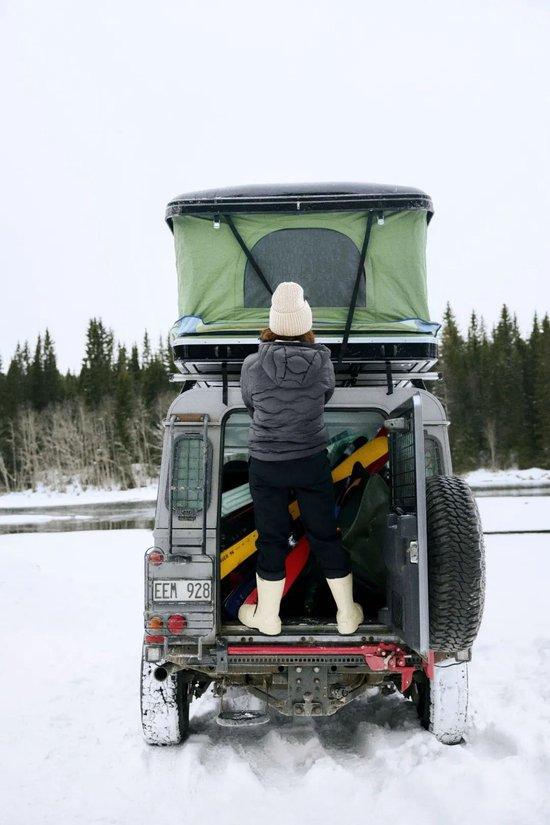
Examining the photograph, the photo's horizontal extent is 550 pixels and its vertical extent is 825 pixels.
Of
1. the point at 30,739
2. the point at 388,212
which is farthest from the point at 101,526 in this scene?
the point at 388,212

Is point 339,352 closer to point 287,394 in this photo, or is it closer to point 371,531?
point 287,394

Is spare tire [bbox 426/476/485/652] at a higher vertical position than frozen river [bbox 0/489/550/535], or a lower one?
higher

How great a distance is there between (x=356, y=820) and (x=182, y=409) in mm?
2304

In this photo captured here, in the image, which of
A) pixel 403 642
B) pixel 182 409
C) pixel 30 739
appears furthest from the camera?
pixel 30 739

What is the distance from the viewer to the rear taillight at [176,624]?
3672mm

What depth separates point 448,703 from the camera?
397cm

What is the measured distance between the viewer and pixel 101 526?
64.0ft

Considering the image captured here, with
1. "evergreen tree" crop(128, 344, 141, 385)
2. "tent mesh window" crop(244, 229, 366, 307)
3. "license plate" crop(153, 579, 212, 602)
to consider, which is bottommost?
"license plate" crop(153, 579, 212, 602)

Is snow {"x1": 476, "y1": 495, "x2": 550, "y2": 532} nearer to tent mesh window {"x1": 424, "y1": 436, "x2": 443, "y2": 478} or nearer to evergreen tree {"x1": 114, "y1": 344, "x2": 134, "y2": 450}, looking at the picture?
tent mesh window {"x1": 424, "y1": 436, "x2": 443, "y2": 478}

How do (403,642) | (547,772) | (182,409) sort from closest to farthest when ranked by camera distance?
(547,772), (403,642), (182,409)

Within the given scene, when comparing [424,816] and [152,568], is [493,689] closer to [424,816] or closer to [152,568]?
[424,816]

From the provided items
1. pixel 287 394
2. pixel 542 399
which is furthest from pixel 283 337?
pixel 542 399

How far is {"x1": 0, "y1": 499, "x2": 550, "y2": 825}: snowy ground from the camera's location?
320 cm

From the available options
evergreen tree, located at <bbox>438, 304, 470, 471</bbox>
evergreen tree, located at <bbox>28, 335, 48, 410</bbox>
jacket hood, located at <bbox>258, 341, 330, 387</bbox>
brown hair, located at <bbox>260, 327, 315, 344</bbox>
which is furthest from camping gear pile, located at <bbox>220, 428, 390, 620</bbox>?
evergreen tree, located at <bbox>28, 335, 48, 410</bbox>
